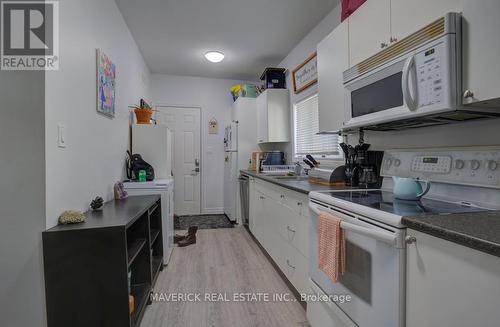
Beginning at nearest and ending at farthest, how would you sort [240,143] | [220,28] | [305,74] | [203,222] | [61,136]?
[61,136] → [220,28] → [305,74] → [240,143] → [203,222]

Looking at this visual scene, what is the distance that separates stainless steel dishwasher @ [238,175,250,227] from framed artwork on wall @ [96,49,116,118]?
79.9 inches

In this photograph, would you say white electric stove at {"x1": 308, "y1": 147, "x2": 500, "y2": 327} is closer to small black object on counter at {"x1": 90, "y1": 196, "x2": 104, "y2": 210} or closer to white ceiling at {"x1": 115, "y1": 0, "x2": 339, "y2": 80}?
small black object on counter at {"x1": 90, "y1": 196, "x2": 104, "y2": 210}

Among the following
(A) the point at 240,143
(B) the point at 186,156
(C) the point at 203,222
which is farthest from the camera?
(B) the point at 186,156

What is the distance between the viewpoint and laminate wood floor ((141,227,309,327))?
177 cm

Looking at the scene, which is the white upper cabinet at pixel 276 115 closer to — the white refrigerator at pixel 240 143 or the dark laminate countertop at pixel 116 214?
the white refrigerator at pixel 240 143

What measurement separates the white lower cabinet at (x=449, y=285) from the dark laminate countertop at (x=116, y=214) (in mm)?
1381

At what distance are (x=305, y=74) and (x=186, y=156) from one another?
8.92ft

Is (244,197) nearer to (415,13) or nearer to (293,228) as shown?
(293,228)

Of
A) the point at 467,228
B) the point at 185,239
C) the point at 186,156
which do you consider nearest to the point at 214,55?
the point at 186,156

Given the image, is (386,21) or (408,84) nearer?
(408,84)

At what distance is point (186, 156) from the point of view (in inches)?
190

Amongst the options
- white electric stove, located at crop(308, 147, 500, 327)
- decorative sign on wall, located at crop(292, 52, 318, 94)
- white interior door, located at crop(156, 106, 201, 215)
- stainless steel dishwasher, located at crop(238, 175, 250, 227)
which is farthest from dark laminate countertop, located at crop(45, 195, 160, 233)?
white interior door, located at crop(156, 106, 201, 215)

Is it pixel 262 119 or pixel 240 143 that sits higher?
pixel 262 119

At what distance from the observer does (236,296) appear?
2.07 metres
